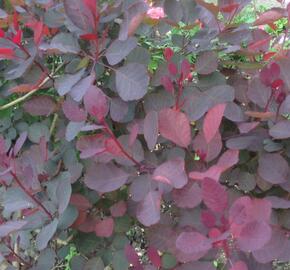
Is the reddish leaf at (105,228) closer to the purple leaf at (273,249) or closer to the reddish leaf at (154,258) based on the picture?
the reddish leaf at (154,258)

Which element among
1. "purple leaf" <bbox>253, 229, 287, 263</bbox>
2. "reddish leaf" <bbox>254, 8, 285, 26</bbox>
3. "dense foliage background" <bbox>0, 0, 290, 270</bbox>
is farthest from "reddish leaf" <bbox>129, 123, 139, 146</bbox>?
"reddish leaf" <bbox>254, 8, 285, 26</bbox>

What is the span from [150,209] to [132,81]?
297mm

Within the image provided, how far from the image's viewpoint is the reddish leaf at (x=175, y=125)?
3.09ft

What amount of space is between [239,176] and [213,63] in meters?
0.28

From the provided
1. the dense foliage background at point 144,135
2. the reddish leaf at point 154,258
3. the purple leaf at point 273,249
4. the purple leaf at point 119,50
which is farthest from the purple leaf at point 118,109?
the purple leaf at point 273,249

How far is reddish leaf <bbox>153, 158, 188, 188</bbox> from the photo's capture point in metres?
0.90

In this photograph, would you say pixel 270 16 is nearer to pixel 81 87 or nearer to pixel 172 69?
pixel 172 69

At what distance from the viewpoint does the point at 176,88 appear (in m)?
1.16

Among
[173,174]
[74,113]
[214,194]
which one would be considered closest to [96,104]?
[74,113]

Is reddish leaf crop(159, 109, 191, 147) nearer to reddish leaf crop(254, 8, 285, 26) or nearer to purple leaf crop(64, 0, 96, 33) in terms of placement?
purple leaf crop(64, 0, 96, 33)

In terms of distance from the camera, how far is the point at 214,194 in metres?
0.80

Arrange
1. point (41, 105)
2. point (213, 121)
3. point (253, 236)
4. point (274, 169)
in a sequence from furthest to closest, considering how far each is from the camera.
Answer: point (41, 105), point (274, 169), point (213, 121), point (253, 236)

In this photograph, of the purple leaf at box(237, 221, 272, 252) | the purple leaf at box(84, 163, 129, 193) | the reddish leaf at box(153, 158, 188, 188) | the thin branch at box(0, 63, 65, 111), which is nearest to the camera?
the purple leaf at box(237, 221, 272, 252)

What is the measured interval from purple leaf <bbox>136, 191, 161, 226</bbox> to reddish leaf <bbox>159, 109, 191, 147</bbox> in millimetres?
122
